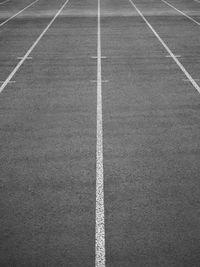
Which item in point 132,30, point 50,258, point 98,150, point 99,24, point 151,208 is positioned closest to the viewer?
point 50,258

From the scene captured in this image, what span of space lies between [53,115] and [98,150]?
208 cm

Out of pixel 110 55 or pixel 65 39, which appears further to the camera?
pixel 65 39

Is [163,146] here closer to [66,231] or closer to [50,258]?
[66,231]

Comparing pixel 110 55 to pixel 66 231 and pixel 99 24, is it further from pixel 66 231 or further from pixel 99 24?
pixel 66 231

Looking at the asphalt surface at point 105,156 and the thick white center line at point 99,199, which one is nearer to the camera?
the thick white center line at point 99,199

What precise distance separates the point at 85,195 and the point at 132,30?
14172 mm

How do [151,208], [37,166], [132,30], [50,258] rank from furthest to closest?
[132,30]
[37,166]
[151,208]
[50,258]

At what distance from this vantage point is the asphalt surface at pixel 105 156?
5.13 meters

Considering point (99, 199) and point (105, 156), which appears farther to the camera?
point (105, 156)

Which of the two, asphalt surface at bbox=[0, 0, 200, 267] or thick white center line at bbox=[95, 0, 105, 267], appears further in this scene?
asphalt surface at bbox=[0, 0, 200, 267]

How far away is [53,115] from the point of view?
9.38 metres

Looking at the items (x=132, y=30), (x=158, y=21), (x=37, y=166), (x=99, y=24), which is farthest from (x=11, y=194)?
(x=158, y=21)

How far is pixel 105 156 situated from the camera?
7.44 meters

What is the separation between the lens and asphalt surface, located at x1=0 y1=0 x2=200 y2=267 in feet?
16.8
